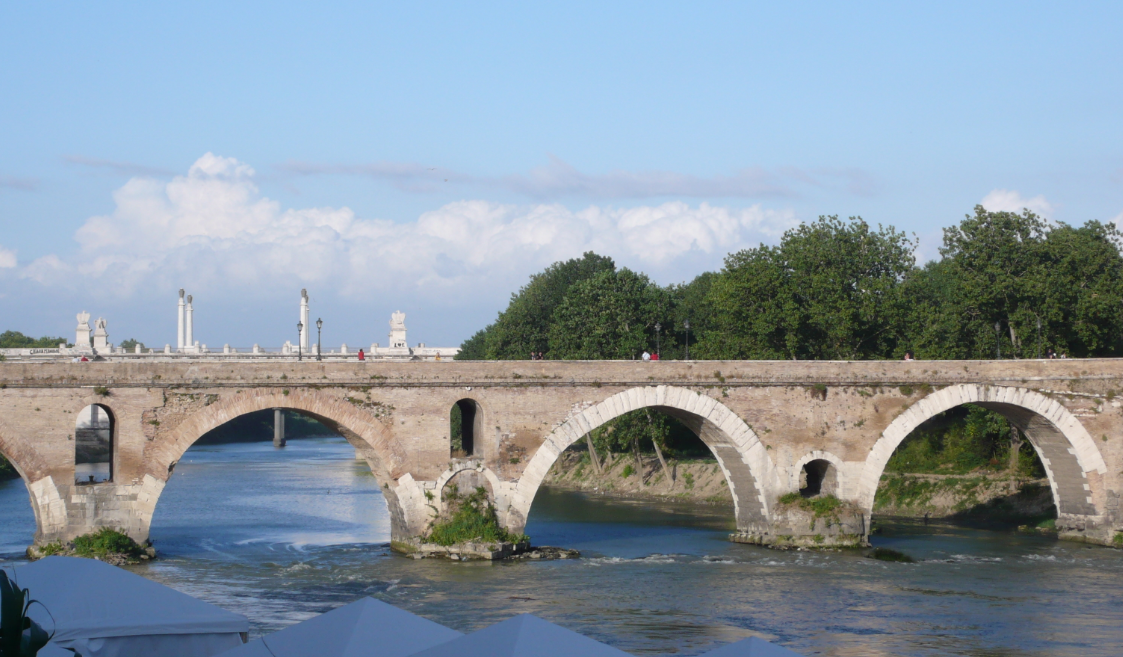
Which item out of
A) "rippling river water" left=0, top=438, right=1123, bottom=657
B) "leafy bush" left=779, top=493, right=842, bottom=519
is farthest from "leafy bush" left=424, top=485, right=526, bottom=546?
"leafy bush" left=779, top=493, right=842, bottom=519

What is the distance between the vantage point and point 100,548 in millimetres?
25078

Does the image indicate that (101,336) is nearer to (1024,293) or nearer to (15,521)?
(15,521)

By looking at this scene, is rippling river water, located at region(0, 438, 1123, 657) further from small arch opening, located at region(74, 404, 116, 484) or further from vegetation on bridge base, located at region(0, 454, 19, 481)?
small arch opening, located at region(74, 404, 116, 484)

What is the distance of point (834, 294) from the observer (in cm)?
4078

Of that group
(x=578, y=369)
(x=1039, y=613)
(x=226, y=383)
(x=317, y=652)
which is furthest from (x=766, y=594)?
(x=317, y=652)

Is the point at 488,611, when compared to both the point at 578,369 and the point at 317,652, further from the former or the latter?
the point at 317,652

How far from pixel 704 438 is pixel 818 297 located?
1177 cm

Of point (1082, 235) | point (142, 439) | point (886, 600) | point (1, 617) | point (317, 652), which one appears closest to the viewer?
point (1, 617)

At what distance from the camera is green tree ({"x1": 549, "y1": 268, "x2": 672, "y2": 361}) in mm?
46341

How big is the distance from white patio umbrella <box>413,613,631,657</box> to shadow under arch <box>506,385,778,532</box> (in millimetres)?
17105

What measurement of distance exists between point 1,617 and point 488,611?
1479 centimetres

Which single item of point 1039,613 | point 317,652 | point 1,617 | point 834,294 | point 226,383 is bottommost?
point 1039,613

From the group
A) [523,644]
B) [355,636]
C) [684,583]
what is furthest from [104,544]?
[523,644]

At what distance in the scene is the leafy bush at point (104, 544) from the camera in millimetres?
24953
